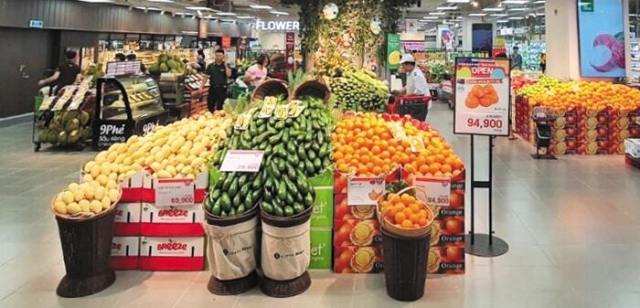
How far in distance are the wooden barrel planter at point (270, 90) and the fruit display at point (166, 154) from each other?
0.35 meters

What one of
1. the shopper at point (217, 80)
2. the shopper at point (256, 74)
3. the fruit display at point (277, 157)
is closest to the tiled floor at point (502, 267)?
the fruit display at point (277, 157)

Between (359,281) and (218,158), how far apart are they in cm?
134

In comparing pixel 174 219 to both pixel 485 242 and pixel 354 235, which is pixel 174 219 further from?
pixel 485 242

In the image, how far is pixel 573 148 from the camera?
8.37m

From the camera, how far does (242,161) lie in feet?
11.6

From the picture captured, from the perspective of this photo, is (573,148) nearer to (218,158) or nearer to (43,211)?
(218,158)

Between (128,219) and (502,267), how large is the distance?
2.73m

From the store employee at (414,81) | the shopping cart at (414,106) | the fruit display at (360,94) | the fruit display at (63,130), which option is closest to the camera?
the shopping cart at (414,106)

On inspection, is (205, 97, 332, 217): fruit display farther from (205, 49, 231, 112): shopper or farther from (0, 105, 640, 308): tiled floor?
(205, 49, 231, 112): shopper

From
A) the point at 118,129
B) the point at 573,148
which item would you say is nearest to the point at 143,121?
the point at 118,129

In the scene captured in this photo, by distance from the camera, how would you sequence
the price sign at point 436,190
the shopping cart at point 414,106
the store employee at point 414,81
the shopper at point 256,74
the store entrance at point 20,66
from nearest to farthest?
1. the price sign at point 436,190
2. the shopping cart at point 414,106
3. the store employee at point 414,81
4. the shopper at point 256,74
5. the store entrance at point 20,66

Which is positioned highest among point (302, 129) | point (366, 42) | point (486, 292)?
point (366, 42)

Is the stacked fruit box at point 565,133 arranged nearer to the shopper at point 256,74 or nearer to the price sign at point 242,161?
the shopper at point 256,74

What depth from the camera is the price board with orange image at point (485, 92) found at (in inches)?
159
